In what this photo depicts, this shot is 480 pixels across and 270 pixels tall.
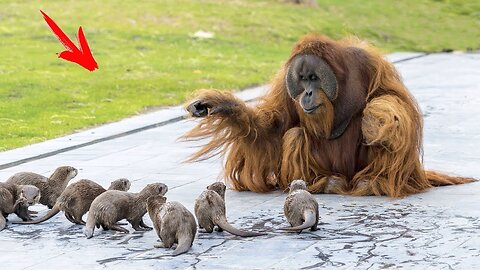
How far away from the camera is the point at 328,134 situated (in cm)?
809

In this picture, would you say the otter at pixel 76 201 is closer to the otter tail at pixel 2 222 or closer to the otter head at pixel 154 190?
the otter tail at pixel 2 222

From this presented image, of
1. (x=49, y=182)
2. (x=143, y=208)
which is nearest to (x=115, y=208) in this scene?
(x=143, y=208)

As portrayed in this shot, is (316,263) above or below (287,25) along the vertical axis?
below

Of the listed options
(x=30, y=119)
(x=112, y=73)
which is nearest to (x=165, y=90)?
(x=112, y=73)

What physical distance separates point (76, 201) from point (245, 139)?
166 cm

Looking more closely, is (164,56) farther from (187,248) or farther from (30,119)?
(187,248)

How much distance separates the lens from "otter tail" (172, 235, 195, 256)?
6.24 m

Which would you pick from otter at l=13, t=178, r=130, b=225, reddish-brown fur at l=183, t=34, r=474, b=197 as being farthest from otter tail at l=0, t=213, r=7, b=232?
reddish-brown fur at l=183, t=34, r=474, b=197

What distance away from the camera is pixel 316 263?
6043 mm

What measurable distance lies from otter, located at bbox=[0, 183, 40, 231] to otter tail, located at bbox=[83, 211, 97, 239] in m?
0.52

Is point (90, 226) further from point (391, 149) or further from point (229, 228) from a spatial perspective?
point (391, 149)

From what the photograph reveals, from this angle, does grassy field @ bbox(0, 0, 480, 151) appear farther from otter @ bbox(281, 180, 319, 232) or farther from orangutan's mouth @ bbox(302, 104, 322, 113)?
otter @ bbox(281, 180, 319, 232)

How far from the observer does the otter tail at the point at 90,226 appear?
670cm

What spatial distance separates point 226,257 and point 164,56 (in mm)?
11555
